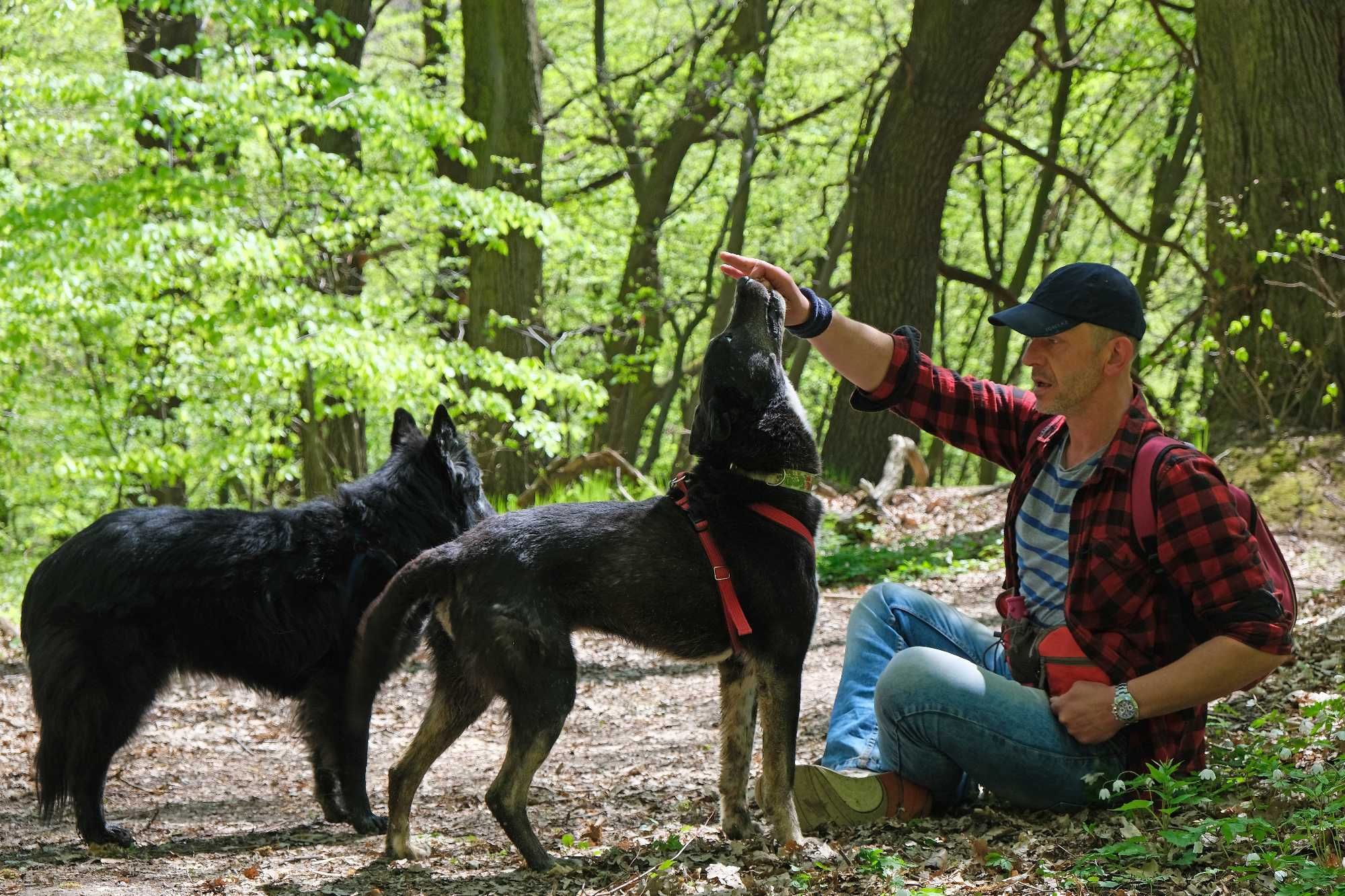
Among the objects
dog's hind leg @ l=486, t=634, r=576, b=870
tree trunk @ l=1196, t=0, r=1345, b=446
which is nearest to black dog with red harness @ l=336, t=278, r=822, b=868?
dog's hind leg @ l=486, t=634, r=576, b=870

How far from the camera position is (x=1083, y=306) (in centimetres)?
350

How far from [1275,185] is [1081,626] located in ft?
22.5

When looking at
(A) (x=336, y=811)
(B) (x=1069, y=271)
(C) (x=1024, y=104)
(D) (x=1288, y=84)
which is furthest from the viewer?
(C) (x=1024, y=104)

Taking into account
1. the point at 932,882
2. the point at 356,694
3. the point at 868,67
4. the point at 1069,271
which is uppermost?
the point at 868,67

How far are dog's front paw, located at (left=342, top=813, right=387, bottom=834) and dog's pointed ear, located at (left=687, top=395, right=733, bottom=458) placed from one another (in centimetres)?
219

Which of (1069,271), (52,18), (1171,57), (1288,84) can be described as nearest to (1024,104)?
(1171,57)

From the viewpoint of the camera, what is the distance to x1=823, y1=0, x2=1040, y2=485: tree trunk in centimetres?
1161

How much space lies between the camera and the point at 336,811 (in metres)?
4.85

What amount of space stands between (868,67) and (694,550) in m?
17.6

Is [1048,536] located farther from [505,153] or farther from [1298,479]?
[505,153]

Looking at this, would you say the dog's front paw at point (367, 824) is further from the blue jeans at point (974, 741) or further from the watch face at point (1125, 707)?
the watch face at point (1125, 707)

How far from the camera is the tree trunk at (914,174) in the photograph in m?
11.6

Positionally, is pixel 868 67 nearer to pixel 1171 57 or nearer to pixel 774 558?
pixel 1171 57

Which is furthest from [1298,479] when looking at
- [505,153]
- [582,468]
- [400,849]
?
[505,153]
